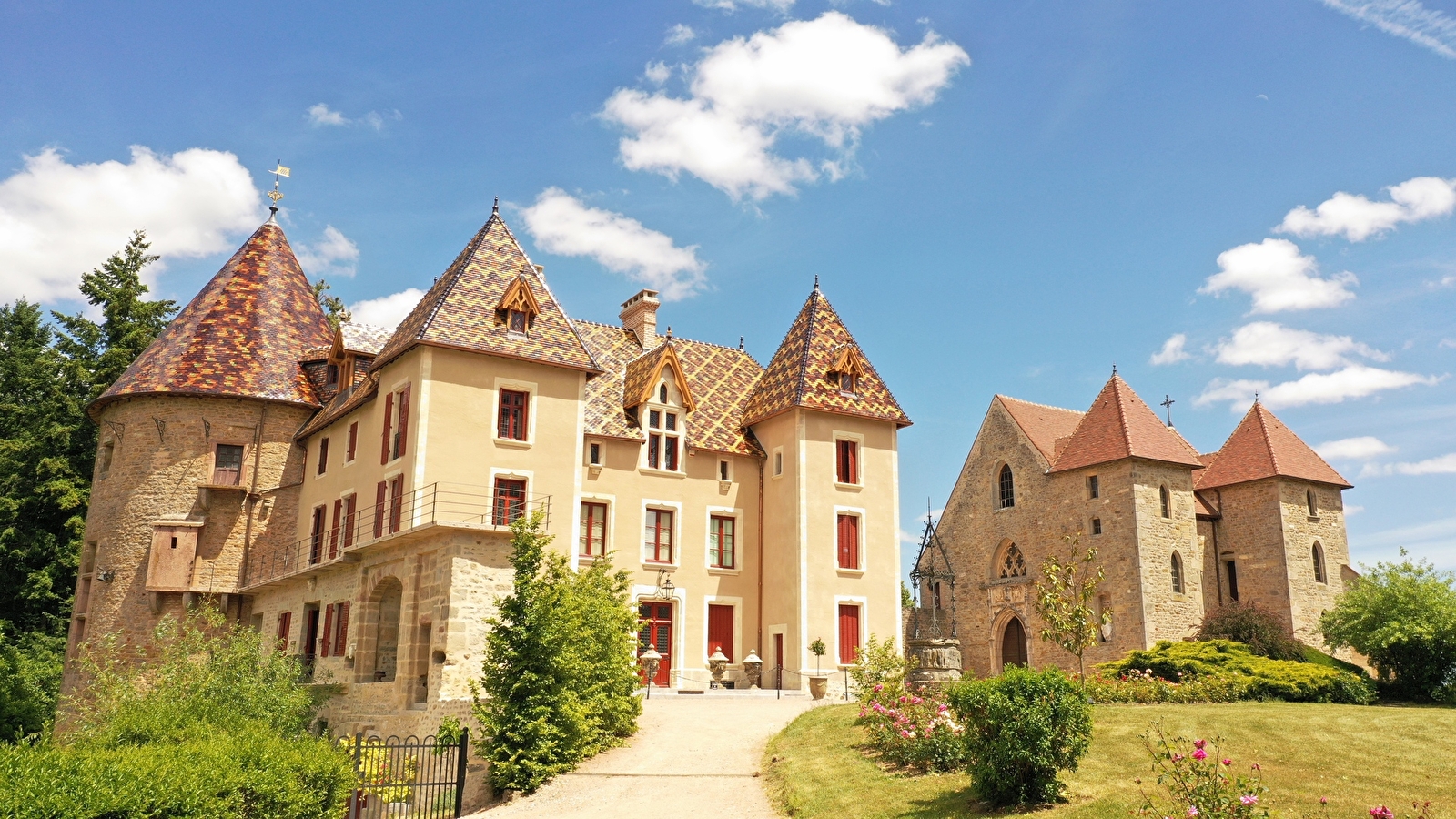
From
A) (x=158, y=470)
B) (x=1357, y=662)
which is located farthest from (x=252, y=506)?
(x=1357, y=662)

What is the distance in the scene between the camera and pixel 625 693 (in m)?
21.0

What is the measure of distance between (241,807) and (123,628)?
19.6 metres

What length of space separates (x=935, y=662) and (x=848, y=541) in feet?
35.2

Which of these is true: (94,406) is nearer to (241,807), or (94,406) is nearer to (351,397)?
(351,397)

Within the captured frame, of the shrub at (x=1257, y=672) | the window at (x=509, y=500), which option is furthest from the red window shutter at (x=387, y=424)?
the shrub at (x=1257, y=672)

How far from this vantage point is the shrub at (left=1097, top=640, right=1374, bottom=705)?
76.4ft

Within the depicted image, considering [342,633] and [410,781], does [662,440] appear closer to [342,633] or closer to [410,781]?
[342,633]

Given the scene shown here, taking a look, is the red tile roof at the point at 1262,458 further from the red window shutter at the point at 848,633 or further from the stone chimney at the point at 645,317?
the stone chimney at the point at 645,317

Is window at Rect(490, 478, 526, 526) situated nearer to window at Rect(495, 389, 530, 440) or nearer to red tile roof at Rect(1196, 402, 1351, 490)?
window at Rect(495, 389, 530, 440)

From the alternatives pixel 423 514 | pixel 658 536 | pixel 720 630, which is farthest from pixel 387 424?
pixel 720 630

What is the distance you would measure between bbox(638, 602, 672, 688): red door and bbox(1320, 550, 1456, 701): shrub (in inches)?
704

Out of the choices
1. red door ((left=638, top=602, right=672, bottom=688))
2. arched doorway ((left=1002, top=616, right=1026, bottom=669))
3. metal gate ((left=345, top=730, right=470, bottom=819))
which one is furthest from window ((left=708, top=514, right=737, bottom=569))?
arched doorway ((left=1002, top=616, right=1026, bottom=669))

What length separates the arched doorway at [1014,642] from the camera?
1556 inches

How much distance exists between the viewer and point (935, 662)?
64.5ft
